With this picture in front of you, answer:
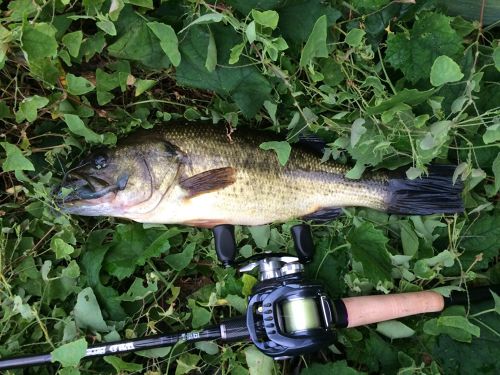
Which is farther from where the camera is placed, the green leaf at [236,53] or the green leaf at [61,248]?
the green leaf at [61,248]

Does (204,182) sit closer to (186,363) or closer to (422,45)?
(186,363)

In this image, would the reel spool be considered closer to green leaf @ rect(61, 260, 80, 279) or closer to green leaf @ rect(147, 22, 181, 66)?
green leaf @ rect(61, 260, 80, 279)

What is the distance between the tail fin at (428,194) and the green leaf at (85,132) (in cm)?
123

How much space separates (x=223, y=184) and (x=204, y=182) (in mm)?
82

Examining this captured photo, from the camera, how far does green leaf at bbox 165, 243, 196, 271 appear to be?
2283mm

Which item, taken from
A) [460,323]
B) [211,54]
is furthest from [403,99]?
[460,323]

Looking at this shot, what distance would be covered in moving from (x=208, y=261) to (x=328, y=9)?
47.5 inches

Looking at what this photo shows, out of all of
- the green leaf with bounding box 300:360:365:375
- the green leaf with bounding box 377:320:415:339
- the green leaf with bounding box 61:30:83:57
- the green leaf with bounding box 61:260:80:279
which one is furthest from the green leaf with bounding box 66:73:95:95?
the green leaf with bounding box 377:320:415:339

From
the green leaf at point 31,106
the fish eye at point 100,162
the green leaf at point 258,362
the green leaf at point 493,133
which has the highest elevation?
the green leaf at point 31,106

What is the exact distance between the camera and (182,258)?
2289 millimetres

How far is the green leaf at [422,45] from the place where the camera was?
6.90 ft

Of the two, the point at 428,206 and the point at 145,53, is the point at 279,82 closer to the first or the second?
the point at 145,53

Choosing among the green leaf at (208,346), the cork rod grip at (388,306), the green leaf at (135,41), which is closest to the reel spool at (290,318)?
the cork rod grip at (388,306)

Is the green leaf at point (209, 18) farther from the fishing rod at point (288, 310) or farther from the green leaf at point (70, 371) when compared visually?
the green leaf at point (70, 371)
